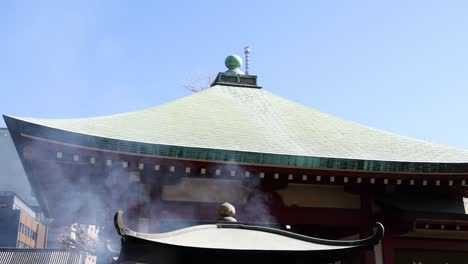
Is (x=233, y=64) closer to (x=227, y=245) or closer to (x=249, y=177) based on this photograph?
(x=249, y=177)

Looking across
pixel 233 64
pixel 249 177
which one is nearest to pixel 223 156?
pixel 249 177

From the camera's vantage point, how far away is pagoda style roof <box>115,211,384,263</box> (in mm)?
3826

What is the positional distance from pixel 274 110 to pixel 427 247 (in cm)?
371

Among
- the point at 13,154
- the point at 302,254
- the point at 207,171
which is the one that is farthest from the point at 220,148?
the point at 13,154

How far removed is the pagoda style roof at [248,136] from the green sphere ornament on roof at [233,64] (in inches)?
61.2

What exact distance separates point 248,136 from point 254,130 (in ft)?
1.37

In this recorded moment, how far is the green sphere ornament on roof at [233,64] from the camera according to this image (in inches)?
485

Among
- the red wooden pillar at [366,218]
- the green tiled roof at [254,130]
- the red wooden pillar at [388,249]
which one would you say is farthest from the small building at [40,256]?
the red wooden pillar at [388,249]

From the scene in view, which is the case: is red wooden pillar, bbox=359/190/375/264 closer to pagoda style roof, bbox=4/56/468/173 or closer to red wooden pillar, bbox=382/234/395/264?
red wooden pillar, bbox=382/234/395/264

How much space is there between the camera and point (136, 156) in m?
7.08

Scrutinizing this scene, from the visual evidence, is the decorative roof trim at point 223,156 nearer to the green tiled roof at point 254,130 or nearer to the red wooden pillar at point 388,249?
the green tiled roof at point 254,130

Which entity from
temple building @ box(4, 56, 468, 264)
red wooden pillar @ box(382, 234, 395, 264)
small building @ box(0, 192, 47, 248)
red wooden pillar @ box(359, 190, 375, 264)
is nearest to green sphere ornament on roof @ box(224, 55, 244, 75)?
temple building @ box(4, 56, 468, 264)

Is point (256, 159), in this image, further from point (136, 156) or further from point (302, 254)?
point (302, 254)

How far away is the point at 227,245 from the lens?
12.8ft
